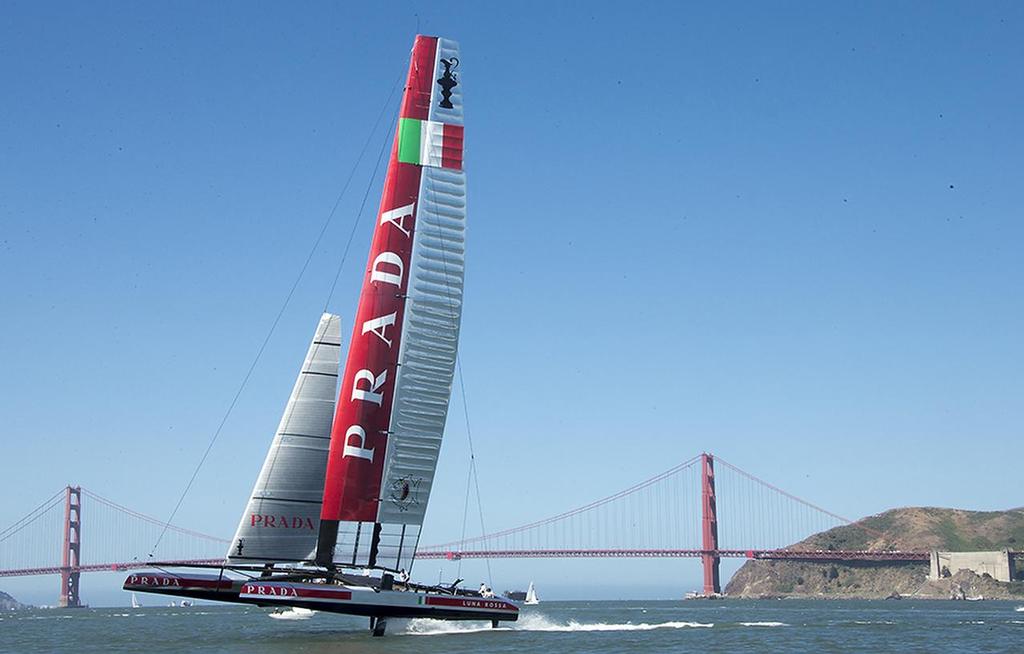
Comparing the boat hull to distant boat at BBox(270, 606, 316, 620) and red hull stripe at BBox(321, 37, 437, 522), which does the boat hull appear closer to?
red hull stripe at BBox(321, 37, 437, 522)

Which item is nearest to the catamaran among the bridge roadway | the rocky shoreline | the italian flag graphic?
the italian flag graphic

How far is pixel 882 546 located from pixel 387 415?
9987 centimetres

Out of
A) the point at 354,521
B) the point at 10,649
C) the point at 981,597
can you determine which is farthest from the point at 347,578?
the point at 981,597

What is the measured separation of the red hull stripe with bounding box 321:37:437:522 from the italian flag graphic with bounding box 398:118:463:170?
0.60 ft

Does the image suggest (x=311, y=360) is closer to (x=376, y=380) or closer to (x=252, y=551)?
(x=376, y=380)

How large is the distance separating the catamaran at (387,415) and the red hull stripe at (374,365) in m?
0.02

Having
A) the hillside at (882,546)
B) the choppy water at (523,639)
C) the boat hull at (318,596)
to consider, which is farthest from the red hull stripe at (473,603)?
the hillside at (882,546)

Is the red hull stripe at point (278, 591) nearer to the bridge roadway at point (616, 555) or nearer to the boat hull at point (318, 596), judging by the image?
the boat hull at point (318, 596)

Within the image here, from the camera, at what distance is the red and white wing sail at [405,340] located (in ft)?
68.5

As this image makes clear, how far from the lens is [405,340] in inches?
834

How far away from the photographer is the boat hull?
61.8 ft

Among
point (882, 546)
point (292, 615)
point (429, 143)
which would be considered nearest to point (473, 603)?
point (429, 143)

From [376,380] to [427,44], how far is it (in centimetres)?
605

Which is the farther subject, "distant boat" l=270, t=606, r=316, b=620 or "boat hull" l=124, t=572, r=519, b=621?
"distant boat" l=270, t=606, r=316, b=620
